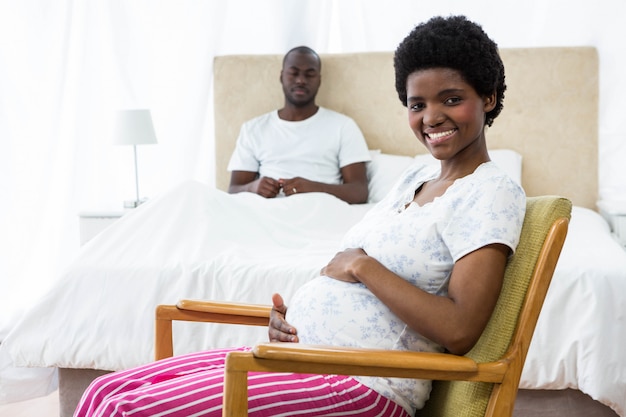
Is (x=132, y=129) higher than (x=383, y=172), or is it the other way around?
(x=132, y=129)

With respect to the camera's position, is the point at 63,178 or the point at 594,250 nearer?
the point at 594,250

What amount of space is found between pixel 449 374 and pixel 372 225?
1.35 feet

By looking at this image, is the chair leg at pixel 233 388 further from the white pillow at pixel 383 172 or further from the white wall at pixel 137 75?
the white wall at pixel 137 75

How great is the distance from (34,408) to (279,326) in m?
1.79

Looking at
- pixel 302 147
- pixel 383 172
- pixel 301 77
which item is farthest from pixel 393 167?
pixel 301 77

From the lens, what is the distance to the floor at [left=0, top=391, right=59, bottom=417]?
293cm

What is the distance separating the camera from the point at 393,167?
3.90 m

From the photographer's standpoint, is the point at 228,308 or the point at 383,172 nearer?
the point at 228,308

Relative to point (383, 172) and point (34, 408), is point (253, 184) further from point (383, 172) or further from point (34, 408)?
point (34, 408)

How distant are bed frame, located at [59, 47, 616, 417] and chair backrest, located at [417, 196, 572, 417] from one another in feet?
8.85

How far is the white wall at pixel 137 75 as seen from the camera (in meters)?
3.99

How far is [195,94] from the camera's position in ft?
14.2

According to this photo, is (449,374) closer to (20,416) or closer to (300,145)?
(20,416)

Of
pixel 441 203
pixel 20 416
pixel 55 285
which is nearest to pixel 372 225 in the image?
pixel 441 203
